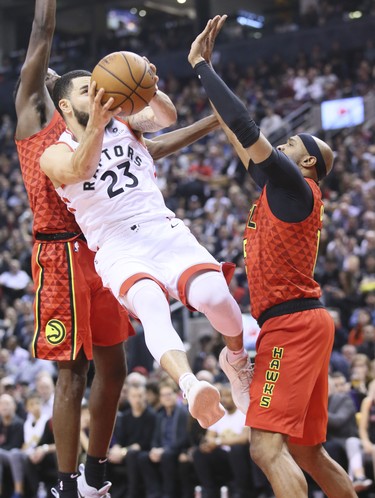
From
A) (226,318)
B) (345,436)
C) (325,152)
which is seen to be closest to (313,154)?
(325,152)

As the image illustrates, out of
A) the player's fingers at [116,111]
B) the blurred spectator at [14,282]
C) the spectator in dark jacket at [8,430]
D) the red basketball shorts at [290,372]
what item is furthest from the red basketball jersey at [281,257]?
the blurred spectator at [14,282]

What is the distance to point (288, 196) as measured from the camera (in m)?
5.44

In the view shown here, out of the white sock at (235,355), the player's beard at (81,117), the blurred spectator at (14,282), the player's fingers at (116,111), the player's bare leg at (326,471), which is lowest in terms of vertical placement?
the blurred spectator at (14,282)

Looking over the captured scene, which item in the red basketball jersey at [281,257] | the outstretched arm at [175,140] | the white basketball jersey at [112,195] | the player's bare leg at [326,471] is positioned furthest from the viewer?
the outstretched arm at [175,140]

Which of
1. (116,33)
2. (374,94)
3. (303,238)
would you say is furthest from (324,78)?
(303,238)

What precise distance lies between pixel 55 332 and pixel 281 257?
145 centimetres

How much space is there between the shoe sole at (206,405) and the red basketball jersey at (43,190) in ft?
5.23

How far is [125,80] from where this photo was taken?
16.4 feet

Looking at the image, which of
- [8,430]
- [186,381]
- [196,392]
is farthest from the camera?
[8,430]

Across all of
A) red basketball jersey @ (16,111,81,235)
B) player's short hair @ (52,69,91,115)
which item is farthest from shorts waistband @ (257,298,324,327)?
player's short hair @ (52,69,91,115)

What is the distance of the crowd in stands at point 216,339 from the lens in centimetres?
1011

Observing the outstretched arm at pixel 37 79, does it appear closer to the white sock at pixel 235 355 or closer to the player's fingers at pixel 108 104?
the player's fingers at pixel 108 104

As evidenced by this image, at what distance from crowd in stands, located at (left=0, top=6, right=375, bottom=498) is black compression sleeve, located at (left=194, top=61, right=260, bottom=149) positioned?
508 centimetres

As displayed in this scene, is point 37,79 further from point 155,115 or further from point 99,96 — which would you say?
point 99,96
